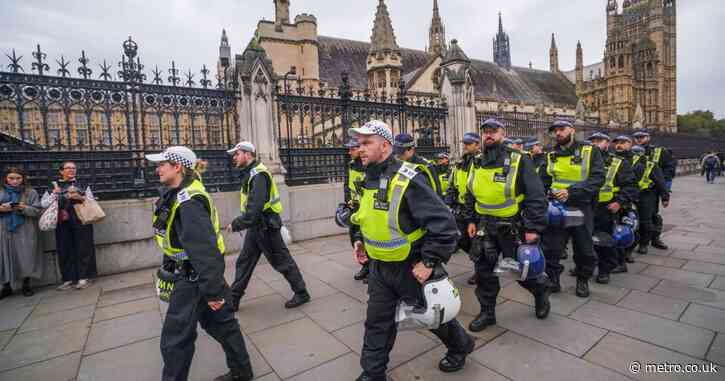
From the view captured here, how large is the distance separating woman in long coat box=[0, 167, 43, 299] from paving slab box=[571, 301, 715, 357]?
7463 mm

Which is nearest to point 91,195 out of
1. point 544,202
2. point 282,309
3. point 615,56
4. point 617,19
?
point 282,309

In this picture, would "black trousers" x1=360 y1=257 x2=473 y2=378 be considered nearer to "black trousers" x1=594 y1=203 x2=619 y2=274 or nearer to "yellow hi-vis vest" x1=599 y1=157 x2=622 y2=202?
"black trousers" x1=594 y1=203 x2=619 y2=274

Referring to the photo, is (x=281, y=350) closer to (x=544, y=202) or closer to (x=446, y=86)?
(x=544, y=202)

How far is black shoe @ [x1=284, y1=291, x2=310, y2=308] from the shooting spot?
454cm

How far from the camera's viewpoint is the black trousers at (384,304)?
2.62 meters

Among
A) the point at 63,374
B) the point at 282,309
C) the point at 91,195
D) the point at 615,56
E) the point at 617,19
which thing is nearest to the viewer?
the point at 63,374

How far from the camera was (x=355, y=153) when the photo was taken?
541cm

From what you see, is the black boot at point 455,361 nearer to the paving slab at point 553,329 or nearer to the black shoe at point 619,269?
the paving slab at point 553,329

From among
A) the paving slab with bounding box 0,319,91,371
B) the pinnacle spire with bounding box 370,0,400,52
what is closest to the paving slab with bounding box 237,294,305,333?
the paving slab with bounding box 0,319,91,371

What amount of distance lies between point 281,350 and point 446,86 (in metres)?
9.47

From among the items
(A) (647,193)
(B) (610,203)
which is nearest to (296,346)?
(B) (610,203)

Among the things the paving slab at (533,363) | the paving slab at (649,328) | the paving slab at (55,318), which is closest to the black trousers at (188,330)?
the paving slab at (533,363)

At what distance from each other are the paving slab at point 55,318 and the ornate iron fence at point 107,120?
91.7 inches

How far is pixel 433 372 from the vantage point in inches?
120
